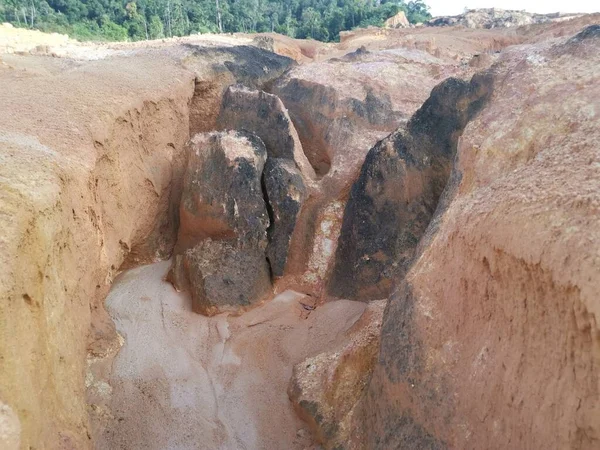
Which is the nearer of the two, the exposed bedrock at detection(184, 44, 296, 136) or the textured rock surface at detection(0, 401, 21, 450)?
the textured rock surface at detection(0, 401, 21, 450)

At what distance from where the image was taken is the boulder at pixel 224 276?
490 cm

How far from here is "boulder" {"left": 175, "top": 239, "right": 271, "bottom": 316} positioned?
490 centimetres

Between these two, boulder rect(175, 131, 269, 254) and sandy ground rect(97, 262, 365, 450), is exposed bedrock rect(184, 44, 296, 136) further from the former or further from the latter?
sandy ground rect(97, 262, 365, 450)

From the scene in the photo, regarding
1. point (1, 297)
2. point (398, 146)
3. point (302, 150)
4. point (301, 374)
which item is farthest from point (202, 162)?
point (1, 297)

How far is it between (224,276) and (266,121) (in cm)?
185

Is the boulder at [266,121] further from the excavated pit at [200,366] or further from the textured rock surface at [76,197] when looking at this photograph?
the excavated pit at [200,366]

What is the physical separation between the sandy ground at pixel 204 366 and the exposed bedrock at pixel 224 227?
189 millimetres

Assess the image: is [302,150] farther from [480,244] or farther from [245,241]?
[480,244]

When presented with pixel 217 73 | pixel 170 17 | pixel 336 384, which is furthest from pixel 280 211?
pixel 170 17

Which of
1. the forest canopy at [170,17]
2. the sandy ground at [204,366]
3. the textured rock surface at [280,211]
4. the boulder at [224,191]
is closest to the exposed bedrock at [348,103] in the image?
the textured rock surface at [280,211]

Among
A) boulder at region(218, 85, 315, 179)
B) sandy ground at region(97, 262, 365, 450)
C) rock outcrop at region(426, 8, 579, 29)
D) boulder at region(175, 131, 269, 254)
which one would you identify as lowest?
sandy ground at region(97, 262, 365, 450)

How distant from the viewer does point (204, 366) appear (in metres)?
4.48

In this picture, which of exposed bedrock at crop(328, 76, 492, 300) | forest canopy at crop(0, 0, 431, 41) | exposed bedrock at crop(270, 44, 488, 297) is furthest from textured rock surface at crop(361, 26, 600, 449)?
forest canopy at crop(0, 0, 431, 41)

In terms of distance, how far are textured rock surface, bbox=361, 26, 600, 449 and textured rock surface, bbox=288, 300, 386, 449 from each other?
9.9 inches
